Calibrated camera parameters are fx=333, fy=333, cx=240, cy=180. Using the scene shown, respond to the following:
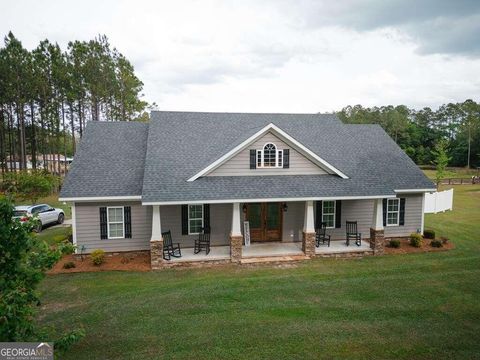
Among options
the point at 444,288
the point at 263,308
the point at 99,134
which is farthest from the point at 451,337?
the point at 99,134

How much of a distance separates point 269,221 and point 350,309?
713cm

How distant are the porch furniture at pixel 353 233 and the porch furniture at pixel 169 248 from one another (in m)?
8.25

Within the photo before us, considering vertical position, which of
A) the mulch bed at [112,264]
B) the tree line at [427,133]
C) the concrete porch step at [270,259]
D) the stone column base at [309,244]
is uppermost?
the tree line at [427,133]

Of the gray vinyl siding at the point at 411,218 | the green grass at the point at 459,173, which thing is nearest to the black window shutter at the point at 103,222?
the gray vinyl siding at the point at 411,218

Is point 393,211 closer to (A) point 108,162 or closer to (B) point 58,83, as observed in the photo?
(A) point 108,162

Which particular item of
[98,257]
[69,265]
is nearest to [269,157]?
[98,257]

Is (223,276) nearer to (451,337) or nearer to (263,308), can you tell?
(263,308)

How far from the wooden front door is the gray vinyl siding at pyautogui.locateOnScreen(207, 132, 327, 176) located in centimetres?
180

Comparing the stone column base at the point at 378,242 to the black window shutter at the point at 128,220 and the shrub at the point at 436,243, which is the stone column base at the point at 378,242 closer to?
the shrub at the point at 436,243

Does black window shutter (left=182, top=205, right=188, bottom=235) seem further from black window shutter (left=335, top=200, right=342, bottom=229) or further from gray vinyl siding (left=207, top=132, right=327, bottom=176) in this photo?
black window shutter (left=335, top=200, right=342, bottom=229)

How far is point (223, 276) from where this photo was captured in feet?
42.4

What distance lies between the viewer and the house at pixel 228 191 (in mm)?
14609

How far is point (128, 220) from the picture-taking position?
15.4 m

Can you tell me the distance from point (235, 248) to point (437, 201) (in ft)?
62.9
